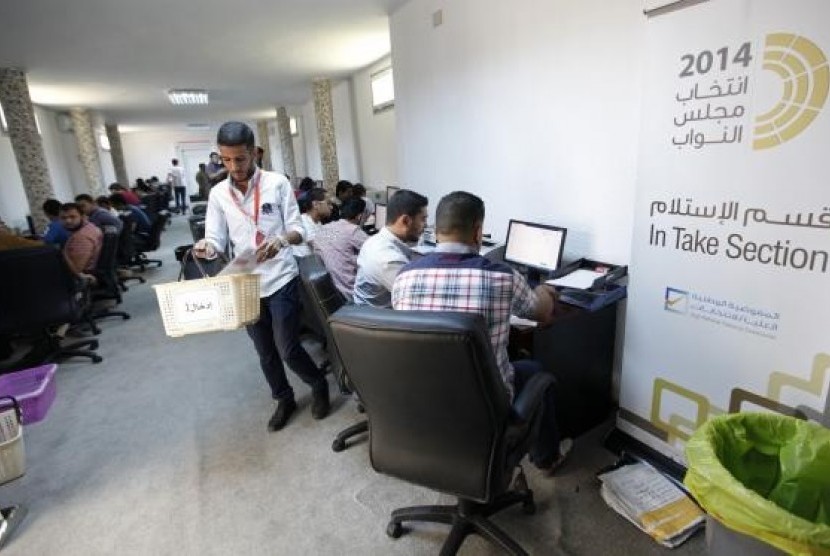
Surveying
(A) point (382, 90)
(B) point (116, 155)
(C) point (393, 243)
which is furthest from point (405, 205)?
(B) point (116, 155)

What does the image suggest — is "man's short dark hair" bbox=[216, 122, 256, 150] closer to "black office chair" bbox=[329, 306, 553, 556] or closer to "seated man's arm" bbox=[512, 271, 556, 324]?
"black office chair" bbox=[329, 306, 553, 556]

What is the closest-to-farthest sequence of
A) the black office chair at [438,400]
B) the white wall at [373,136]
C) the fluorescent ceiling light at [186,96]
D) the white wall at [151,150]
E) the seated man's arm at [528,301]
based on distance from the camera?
the black office chair at [438,400], the seated man's arm at [528,301], the white wall at [373,136], the fluorescent ceiling light at [186,96], the white wall at [151,150]

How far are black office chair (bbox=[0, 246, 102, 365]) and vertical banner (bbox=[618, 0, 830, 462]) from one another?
358 centimetres

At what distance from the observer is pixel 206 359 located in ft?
11.4

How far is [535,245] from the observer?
2.68 m

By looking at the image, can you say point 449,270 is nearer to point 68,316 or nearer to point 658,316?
point 658,316

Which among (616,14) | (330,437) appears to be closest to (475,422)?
(330,437)

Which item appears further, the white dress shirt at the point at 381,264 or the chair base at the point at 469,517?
the white dress shirt at the point at 381,264

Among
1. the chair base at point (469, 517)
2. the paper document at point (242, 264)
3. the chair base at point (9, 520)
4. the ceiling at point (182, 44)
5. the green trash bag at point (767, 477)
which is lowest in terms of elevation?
the chair base at point (9, 520)

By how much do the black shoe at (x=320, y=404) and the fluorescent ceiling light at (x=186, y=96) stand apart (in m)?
7.17

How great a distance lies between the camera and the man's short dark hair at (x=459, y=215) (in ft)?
4.90

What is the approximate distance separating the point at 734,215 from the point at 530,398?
96 cm

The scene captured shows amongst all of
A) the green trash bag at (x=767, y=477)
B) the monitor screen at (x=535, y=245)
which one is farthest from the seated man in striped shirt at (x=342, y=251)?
the green trash bag at (x=767, y=477)

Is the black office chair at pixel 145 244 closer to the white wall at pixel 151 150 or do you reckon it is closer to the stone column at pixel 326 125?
the stone column at pixel 326 125
